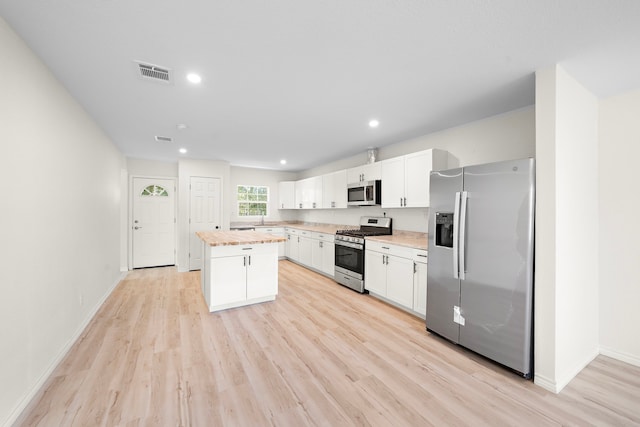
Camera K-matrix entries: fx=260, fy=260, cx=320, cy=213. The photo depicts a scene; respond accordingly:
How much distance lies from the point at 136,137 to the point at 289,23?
3.75 m

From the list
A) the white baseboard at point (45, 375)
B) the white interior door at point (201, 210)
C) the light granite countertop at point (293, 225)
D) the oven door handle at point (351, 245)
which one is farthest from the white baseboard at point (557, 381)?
the white interior door at point (201, 210)

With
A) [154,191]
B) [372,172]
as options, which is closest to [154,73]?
[372,172]

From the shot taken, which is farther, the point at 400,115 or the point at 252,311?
the point at 252,311

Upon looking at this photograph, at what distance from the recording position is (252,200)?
7.25 metres

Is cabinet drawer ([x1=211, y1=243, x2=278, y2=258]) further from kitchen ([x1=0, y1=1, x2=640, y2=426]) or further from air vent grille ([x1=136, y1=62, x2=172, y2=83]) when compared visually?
air vent grille ([x1=136, y1=62, x2=172, y2=83])

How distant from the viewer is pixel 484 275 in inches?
92.2

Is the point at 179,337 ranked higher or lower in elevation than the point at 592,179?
lower

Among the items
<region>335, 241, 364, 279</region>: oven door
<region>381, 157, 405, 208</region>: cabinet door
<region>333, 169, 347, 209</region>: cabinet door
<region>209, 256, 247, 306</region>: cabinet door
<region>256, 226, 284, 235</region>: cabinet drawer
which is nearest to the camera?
<region>209, 256, 247, 306</region>: cabinet door

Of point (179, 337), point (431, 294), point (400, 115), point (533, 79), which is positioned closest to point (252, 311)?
point (179, 337)

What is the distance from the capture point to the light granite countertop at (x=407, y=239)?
132 inches

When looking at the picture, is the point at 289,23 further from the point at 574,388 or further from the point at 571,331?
the point at 574,388

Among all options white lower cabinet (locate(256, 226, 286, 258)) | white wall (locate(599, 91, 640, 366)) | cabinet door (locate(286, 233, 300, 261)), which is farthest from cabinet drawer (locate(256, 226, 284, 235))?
white wall (locate(599, 91, 640, 366))

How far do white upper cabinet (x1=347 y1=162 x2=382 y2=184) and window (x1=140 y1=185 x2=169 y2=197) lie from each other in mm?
4285

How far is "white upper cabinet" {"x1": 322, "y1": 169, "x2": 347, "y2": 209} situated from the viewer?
529 cm
